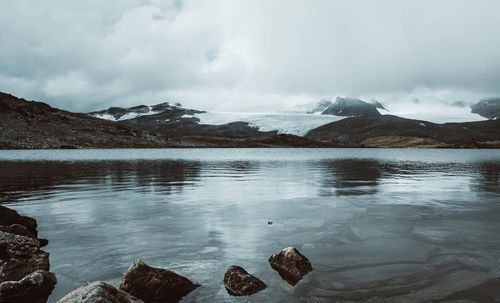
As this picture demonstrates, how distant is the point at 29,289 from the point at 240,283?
15.7 ft

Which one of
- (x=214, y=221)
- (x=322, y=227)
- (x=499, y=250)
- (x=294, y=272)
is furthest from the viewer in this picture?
(x=214, y=221)

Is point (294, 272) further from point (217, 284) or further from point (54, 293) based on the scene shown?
point (54, 293)

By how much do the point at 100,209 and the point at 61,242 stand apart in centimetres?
616

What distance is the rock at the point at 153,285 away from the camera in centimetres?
807

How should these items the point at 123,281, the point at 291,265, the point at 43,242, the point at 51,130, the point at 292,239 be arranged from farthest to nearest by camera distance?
1. the point at 51,130
2. the point at 292,239
3. the point at 43,242
4. the point at 291,265
5. the point at 123,281

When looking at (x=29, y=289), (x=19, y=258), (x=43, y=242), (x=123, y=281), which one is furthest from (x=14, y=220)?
(x=123, y=281)

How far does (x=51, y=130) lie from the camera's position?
6230 inches

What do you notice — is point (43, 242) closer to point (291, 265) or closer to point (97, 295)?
point (97, 295)

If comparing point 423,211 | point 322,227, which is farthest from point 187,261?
point 423,211

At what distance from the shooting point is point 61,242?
12.5 m

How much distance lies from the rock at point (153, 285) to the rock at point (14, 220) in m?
6.83

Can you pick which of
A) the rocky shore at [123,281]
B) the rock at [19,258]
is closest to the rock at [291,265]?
the rocky shore at [123,281]

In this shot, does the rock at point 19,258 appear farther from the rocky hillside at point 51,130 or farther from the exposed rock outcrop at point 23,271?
the rocky hillside at point 51,130

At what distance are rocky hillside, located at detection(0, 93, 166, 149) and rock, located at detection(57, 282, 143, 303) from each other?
494 feet
